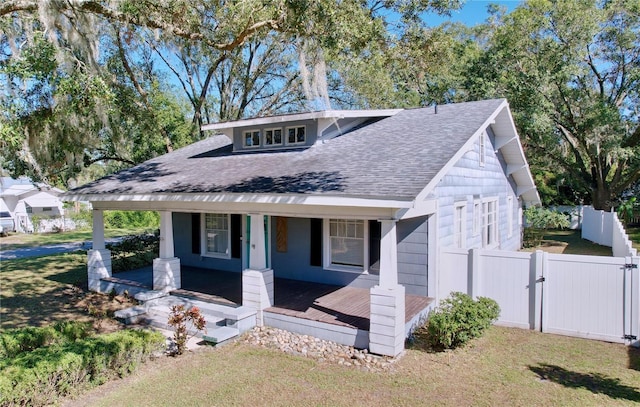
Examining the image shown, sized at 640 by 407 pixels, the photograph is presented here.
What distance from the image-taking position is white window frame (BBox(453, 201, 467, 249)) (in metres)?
10.5

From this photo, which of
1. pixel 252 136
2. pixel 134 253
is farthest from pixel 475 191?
pixel 134 253

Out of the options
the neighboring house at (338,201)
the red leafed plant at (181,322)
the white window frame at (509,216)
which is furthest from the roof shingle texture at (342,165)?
the white window frame at (509,216)

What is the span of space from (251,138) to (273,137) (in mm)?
859

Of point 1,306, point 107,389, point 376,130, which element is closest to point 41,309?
point 1,306

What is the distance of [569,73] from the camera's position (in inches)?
744

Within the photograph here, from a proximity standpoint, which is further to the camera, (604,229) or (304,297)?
(604,229)

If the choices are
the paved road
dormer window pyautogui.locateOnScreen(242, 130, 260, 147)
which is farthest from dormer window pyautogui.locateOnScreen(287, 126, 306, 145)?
the paved road

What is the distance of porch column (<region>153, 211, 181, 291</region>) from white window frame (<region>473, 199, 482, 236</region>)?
8.09 metres

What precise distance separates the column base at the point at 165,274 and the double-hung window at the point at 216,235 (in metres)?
2.47

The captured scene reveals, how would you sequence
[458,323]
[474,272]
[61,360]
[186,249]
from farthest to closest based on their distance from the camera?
[186,249] < [474,272] < [458,323] < [61,360]

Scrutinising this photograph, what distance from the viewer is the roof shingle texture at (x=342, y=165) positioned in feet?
24.6

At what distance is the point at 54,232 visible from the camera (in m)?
29.9

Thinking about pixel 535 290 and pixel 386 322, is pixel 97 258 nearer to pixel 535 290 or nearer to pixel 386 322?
pixel 386 322

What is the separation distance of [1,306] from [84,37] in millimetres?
7006
